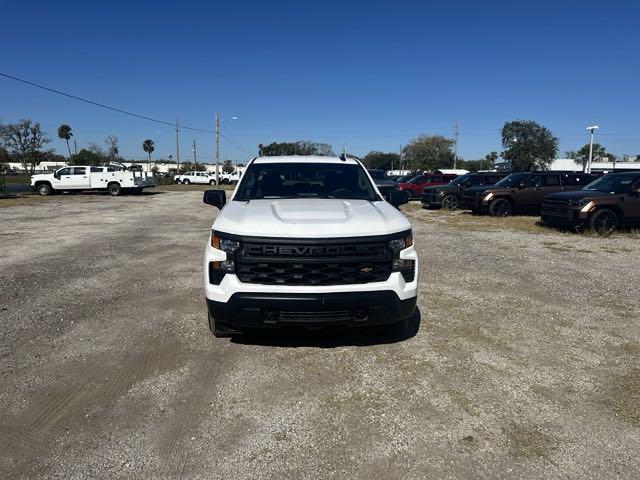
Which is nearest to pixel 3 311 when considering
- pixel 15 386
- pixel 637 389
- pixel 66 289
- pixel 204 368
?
pixel 66 289

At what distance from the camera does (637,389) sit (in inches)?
132

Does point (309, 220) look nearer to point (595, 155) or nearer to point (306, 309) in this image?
point (306, 309)

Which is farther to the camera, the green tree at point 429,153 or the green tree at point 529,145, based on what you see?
the green tree at point 429,153

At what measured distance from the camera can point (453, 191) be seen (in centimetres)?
1883

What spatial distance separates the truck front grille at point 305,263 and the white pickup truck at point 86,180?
26.1m

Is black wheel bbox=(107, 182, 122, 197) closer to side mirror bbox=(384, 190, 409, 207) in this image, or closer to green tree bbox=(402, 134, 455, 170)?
side mirror bbox=(384, 190, 409, 207)

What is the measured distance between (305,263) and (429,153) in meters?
99.1

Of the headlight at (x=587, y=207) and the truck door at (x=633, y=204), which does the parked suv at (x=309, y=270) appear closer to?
the headlight at (x=587, y=207)

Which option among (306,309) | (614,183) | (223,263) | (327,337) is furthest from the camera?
(614,183)

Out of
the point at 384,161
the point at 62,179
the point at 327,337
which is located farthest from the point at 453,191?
the point at 384,161

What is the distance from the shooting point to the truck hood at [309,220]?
353 cm

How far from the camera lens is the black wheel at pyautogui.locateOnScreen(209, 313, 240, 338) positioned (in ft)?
13.1

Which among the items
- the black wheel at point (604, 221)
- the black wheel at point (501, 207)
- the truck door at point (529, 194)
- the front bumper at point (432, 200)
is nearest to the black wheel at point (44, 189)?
the front bumper at point (432, 200)

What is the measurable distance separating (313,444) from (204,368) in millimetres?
1361
